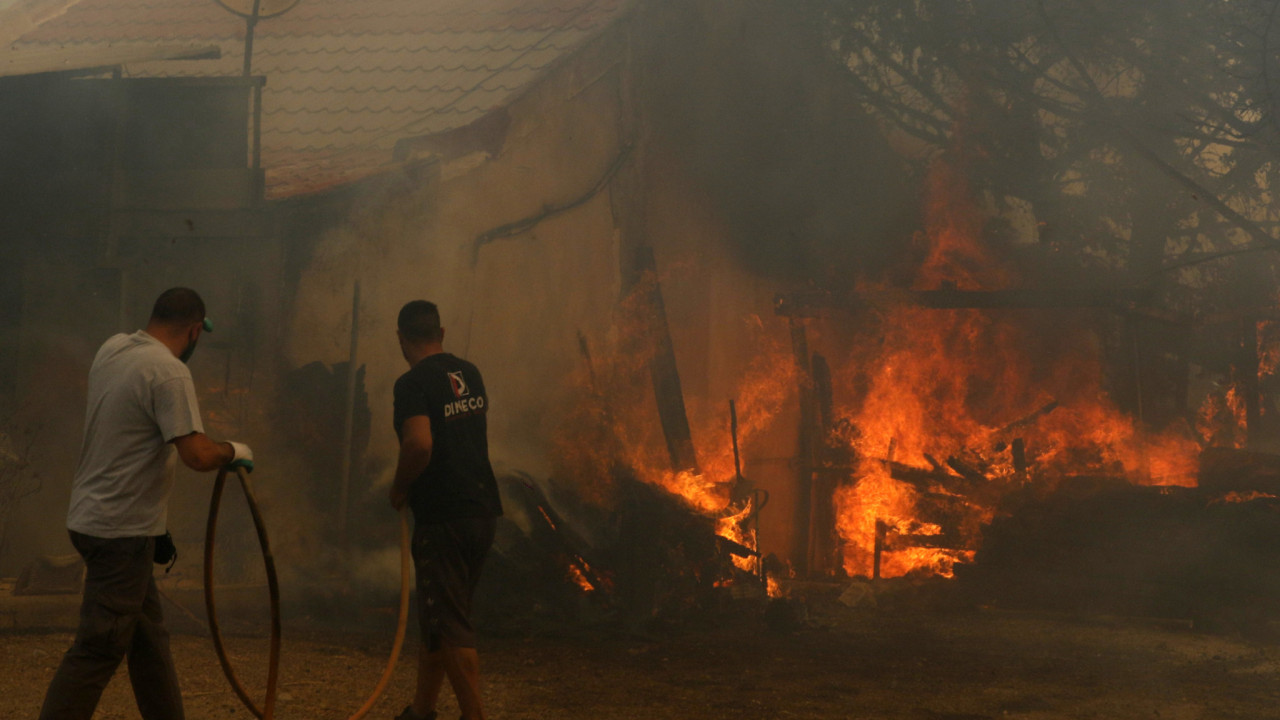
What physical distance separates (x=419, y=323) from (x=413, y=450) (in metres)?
0.68

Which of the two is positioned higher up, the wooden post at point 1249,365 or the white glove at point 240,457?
the wooden post at point 1249,365

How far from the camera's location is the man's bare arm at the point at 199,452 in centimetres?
396

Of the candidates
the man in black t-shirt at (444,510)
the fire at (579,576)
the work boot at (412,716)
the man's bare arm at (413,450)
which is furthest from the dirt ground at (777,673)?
the man's bare arm at (413,450)

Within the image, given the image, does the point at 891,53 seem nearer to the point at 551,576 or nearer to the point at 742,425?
the point at 742,425

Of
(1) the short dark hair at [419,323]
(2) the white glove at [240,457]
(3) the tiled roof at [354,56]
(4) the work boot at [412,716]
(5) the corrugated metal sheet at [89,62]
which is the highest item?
(3) the tiled roof at [354,56]

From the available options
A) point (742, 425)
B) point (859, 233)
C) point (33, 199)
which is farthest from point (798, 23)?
point (33, 199)

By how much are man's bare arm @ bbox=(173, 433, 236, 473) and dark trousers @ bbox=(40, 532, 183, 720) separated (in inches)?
17.9

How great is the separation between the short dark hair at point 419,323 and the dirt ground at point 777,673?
7.65ft

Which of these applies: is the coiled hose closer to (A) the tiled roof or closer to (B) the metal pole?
(B) the metal pole

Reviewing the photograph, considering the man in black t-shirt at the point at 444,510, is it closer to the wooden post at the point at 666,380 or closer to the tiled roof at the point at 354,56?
the tiled roof at the point at 354,56

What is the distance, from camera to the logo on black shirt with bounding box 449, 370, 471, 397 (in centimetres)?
475

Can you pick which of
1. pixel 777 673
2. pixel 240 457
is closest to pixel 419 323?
pixel 240 457

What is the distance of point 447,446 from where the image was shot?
4676 mm

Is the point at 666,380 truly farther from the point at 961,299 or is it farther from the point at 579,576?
the point at 961,299
